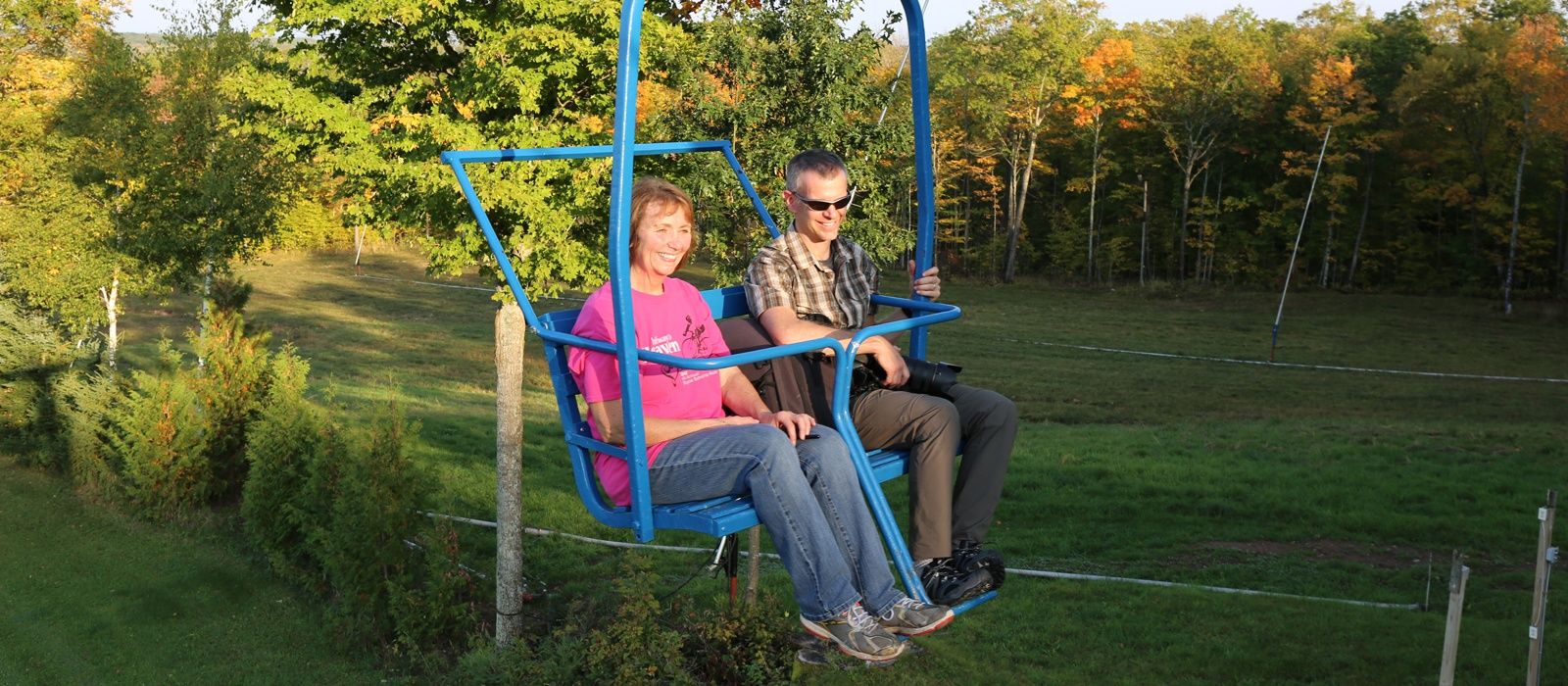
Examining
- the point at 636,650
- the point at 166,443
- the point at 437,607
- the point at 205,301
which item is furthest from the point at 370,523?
the point at 205,301

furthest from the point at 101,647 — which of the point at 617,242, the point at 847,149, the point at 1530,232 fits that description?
the point at 1530,232

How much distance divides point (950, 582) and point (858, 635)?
434mm

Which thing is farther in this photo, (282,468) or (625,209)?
(282,468)

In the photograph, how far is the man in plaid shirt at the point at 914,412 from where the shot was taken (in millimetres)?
4309

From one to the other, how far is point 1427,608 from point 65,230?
1733 cm

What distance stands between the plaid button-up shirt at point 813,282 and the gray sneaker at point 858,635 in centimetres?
122

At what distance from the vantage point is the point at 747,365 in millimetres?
4797

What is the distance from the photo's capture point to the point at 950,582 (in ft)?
13.9

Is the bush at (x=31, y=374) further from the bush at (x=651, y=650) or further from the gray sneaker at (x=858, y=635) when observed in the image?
the gray sneaker at (x=858, y=635)

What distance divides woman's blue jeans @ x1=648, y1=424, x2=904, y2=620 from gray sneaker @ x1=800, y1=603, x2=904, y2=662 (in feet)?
0.11

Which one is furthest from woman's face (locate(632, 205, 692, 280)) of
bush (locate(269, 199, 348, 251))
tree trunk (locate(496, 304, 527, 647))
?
bush (locate(269, 199, 348, 251))

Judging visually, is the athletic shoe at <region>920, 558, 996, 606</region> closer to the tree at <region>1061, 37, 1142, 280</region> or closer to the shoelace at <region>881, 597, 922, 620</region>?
the shoelace at <region>881, 597, 922, 620</region>

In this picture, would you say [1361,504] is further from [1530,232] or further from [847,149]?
[1530,232]

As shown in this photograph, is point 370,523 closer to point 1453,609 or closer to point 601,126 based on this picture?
point 601,126
